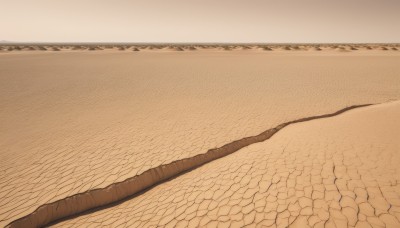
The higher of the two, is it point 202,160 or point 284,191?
point 284,191

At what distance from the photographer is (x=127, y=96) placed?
13.3 m

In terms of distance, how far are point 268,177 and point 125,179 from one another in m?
3.50

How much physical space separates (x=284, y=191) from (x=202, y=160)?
2.53 m

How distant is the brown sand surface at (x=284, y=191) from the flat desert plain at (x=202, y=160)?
0.03m

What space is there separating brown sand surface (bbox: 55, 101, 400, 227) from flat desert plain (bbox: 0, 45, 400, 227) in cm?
3

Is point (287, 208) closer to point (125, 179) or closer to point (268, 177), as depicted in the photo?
point (268, 177)

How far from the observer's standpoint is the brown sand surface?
4.21 m

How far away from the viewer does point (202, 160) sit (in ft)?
22.0

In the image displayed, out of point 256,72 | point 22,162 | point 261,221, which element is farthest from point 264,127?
point 256,72

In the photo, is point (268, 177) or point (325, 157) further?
point (325, 157)

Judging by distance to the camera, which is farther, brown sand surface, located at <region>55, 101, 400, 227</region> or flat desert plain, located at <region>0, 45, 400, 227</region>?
flat desert plain, located at <region>0, 45, 400, 227</region>

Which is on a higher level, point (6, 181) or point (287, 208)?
point (287, 208)

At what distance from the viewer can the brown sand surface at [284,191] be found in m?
4.21

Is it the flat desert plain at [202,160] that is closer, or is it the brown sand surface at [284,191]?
the brown sand surface at [284,191]
